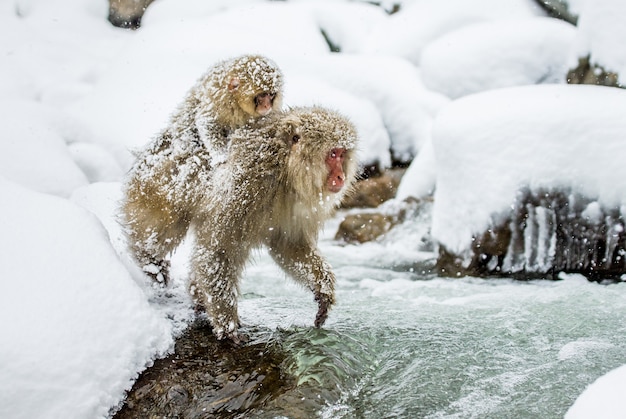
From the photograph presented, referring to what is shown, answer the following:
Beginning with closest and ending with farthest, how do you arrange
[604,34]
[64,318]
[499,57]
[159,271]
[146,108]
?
[64,318], [159,271], [604,34], [146,108], [499,57]

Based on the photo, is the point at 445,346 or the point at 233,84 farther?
the point at 233,84

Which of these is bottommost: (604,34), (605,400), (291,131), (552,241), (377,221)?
(377,221)

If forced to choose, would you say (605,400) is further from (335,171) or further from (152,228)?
(152,228)

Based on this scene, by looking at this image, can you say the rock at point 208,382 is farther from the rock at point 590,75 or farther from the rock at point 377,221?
the rock at point 590,75

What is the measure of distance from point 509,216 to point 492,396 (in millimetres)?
2389

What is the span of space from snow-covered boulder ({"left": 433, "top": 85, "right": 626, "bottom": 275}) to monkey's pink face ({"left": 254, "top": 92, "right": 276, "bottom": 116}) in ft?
6.79

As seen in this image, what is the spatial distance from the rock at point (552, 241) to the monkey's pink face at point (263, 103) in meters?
2.22

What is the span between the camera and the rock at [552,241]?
422 centimetres

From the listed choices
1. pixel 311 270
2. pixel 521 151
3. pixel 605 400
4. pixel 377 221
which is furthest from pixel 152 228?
pixel 377 221

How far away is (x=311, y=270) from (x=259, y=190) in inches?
22.1

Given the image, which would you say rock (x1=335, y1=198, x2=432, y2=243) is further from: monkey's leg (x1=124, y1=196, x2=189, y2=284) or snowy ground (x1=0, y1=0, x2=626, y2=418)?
monkey's leg (x1=124, y1=196, x2=189, y2=284)

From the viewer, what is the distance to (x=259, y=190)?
8.75 ft

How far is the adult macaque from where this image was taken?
8.73ft

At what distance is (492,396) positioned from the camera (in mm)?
2350
